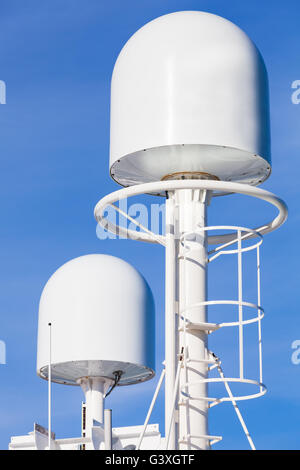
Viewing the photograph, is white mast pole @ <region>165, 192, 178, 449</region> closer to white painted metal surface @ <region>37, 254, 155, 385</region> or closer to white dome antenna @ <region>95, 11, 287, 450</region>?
white dome antenna @ <region>95, 11, 287, 450</region>

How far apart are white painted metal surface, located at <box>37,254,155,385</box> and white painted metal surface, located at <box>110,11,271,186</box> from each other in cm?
810

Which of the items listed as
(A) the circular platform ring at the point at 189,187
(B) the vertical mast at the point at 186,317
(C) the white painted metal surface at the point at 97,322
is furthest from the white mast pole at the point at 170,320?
(C) the white painted metal surface at the point at 97,322

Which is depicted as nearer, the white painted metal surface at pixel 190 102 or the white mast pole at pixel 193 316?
the white mast pole at pixel 193 316

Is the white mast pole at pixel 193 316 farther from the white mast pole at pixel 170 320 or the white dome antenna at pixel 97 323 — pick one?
the white dome antenna at pixel 97 323

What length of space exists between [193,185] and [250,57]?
395 cm

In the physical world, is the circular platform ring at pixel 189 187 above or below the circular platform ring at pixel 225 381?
above

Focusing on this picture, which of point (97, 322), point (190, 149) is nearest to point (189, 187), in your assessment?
point (190, 149)

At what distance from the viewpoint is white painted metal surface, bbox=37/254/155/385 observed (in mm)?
47312

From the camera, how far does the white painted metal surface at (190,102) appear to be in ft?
127

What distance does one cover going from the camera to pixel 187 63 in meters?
39.2

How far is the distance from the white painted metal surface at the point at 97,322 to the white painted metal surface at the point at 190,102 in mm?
8099

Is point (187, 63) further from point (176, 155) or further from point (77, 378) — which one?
point (77, 378)

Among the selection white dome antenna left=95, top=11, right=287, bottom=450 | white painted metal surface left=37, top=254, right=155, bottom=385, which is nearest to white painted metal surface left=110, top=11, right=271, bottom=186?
white dome antenna left=95, top=11, right=287, bottom=450
